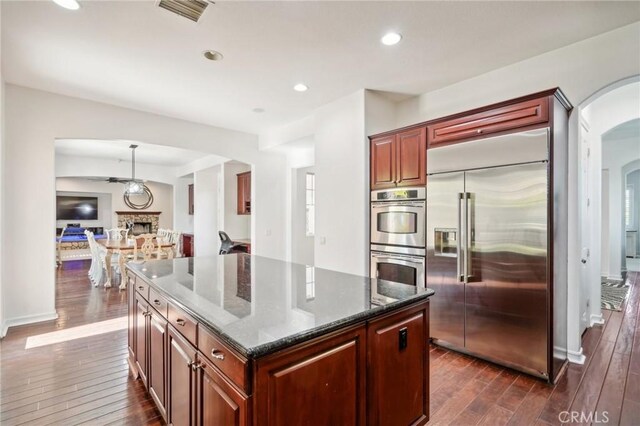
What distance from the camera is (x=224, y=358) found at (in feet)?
3.91

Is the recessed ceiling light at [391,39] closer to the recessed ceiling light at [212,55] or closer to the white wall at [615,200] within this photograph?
the recessed ceiling light at [212,55]

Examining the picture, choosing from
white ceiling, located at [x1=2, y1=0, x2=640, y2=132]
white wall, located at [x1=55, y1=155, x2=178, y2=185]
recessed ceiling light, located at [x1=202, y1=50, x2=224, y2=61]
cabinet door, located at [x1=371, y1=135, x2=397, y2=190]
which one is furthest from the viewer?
white wall, located at [x1=55, y1=155, x2=178, y2=185]

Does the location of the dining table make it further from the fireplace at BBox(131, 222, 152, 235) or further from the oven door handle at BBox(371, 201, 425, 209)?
the fireplace at BBox(131, 222, 152, 235)

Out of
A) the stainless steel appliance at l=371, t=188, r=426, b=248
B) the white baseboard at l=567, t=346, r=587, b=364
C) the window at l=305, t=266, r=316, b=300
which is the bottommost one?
the white baseboard at l=567, t=346, r=587, b=364

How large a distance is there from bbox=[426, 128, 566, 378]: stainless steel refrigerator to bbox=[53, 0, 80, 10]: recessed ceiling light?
3.14 m

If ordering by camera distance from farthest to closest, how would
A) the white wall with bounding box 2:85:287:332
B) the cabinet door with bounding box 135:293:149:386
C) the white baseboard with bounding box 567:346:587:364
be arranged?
the white wall with bounding box 2:85:287:332 < the white baseboard with bounding box 567:346:587:364 < the cabinet door with bounding box 135:293:149:386

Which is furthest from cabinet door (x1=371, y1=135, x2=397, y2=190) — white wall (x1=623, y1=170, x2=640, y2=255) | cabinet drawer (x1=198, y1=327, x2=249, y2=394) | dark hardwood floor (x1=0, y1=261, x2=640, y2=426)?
white wall (x1=623, y1=170, x2=640, y2=255)

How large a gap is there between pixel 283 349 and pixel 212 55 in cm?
286

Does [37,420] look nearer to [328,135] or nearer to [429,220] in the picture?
[429,220]

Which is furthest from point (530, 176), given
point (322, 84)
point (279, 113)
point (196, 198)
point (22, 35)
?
point (196, 198)

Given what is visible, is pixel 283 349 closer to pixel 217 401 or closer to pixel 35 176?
pixel 217 401

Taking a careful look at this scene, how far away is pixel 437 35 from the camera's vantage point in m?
2.60

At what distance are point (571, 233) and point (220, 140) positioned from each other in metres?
5.06

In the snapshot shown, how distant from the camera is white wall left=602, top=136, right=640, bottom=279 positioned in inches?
249
